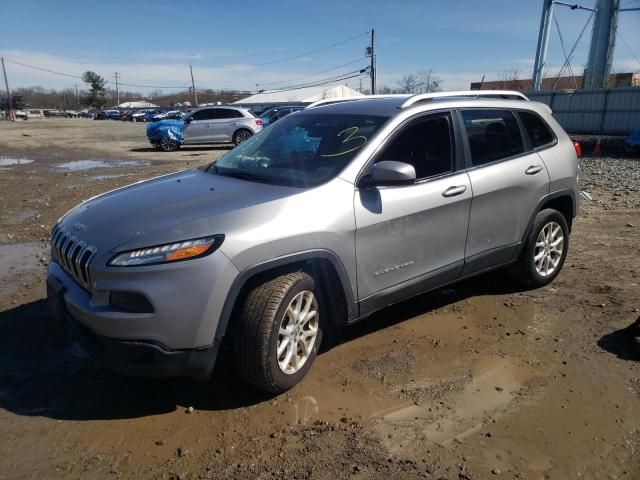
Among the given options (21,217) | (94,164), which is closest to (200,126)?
(94,164)

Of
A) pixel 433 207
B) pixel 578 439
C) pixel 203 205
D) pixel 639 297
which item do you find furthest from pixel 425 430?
pixel 639 297

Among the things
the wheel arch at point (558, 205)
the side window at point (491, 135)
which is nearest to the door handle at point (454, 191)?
the side window at point (491, 135)

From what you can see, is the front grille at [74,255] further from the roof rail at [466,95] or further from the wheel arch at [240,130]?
the wheel arch at [240,130]

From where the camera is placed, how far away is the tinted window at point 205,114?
21.1 m

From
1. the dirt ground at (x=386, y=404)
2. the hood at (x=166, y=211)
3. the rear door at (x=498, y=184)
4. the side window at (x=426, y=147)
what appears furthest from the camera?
the rear door at (x=498, y=184)

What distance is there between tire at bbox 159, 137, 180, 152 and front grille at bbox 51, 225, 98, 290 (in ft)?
60.8

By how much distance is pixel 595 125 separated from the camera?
24156 mm

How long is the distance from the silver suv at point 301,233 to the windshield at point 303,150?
0.02 metres

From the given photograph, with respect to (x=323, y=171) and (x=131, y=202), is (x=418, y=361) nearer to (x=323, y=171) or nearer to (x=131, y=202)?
(x=323, y=171)

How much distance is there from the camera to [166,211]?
10.3 feet

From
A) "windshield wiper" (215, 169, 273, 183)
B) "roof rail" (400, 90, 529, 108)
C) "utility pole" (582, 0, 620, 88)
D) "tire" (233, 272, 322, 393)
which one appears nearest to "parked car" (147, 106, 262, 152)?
"roof rail" (400, 90, 529, 108)

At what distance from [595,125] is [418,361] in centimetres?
2448

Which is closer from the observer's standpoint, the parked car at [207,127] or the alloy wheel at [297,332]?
the alloy wheel at [297,332]

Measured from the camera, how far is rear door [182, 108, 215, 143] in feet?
69.3
